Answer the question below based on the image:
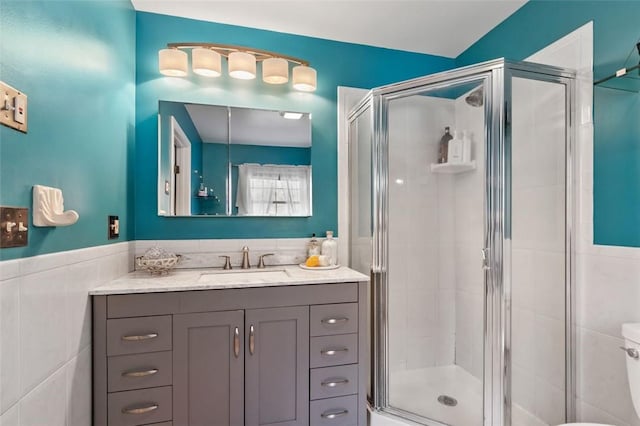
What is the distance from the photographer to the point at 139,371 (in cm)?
140

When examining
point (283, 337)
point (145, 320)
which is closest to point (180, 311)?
point (145, 320)

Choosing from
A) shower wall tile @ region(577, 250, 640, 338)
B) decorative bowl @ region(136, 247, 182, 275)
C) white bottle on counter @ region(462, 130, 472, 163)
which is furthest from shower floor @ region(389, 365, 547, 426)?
decorative bowl @ region(136, 247, 182, 275)

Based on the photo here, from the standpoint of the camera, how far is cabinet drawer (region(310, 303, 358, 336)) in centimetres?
162

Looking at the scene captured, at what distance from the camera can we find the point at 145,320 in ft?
4.65

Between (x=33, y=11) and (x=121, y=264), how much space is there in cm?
121

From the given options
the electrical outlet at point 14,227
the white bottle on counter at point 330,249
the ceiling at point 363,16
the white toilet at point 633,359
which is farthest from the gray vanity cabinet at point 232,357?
the ceiling at point 363,16

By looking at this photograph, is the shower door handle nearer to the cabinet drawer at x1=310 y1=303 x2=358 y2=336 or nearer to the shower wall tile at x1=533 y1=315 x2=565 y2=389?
the shower wall tile at x1=533 y1=315 x2=565 y2=389

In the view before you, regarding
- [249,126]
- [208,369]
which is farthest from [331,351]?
[249,126]

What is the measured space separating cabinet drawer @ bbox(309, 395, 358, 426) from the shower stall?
0.24 meters

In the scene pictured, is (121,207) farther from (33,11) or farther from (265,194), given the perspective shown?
(33,11)

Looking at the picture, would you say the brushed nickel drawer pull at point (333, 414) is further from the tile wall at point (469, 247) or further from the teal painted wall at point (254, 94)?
the teal painted wall at point (254, 94)

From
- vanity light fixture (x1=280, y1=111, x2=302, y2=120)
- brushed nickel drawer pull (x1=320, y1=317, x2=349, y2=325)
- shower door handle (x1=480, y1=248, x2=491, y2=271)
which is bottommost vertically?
brushed nickel drawer pull (x1=320, y1=317, x2=349, y2=325)

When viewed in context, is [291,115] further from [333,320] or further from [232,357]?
[232,357]

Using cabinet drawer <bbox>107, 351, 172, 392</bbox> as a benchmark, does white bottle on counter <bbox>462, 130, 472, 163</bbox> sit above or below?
above
